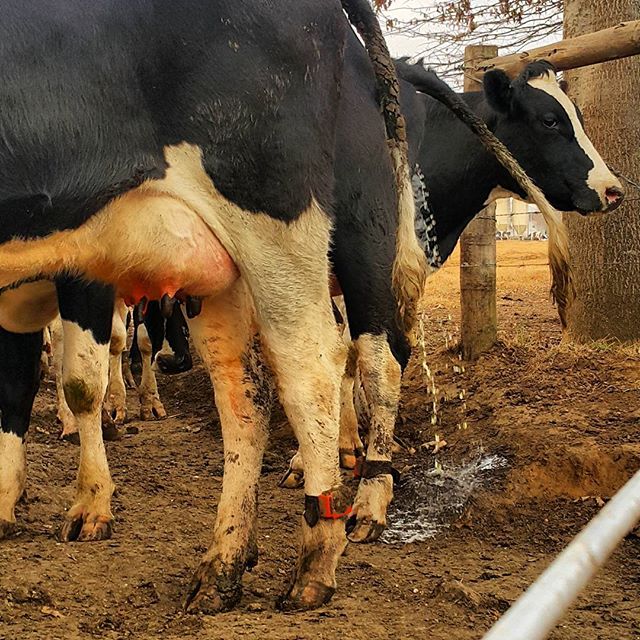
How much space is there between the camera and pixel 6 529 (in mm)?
4297

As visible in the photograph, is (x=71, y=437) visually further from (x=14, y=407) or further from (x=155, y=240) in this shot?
(x=155, y=240)

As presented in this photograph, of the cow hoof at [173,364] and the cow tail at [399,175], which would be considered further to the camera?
the cow hoof at [173,364]

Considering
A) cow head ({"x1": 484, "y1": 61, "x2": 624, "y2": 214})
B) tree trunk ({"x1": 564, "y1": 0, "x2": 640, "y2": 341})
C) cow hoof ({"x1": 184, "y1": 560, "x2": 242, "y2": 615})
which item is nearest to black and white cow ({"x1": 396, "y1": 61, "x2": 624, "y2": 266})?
cow head ({"x1": 484, "y1": 61, "x2": 624, "y2": 214})

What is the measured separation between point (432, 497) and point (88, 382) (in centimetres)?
194

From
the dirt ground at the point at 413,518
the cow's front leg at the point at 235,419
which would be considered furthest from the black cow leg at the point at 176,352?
the cow's front leg at the point at 235,419

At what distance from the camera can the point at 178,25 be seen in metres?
3.14

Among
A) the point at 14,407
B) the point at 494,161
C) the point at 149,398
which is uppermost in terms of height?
the point at 494,161

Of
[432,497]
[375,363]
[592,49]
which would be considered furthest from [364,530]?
[592,49]

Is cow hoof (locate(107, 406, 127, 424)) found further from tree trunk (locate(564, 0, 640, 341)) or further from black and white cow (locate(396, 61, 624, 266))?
tree trunk (locate(564, 0, 640, 341))

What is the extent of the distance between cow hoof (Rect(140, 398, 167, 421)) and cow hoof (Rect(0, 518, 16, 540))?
3.52 meters

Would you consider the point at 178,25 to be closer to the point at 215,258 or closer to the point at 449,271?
the point at 215,258

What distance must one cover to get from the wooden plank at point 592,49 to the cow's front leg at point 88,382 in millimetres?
3270

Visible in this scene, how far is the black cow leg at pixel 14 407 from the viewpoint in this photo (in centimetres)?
441

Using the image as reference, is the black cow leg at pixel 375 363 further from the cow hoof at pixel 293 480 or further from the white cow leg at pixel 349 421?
the white cow leg at pixel 349 421
